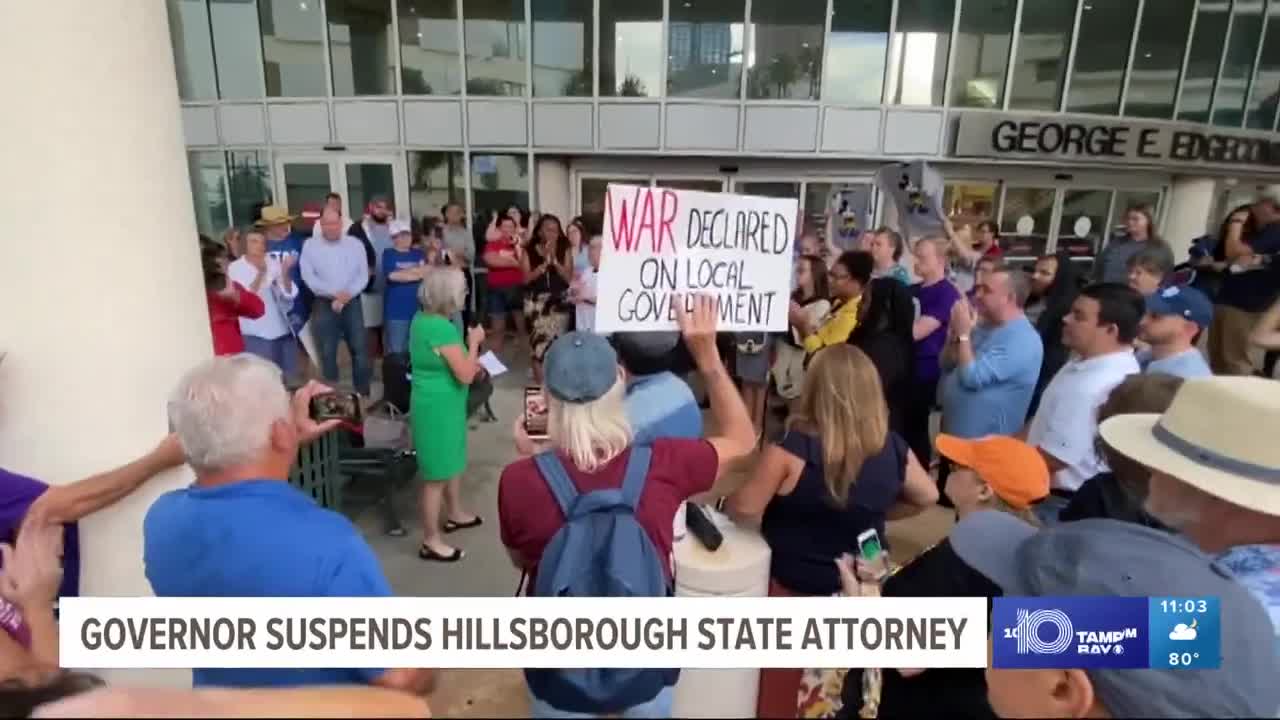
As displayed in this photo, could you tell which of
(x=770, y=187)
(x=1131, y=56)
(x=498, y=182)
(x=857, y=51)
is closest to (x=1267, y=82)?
(x=1131, y=56)

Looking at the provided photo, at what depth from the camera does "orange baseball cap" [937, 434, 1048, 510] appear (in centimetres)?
206

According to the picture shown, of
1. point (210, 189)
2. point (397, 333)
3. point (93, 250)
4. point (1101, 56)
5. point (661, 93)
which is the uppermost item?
point (1101, 56)

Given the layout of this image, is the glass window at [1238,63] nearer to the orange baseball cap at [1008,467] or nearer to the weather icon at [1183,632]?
the orange baseball cap at [1008,467]

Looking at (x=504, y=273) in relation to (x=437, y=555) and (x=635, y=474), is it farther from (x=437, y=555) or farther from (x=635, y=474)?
(x=635, y=474)

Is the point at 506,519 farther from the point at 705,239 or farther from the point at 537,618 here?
the point at 705,239

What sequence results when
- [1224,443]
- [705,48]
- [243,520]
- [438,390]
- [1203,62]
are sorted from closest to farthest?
[243,520] → [1224,443] → [438,390] → [705,48] → [1203,62]

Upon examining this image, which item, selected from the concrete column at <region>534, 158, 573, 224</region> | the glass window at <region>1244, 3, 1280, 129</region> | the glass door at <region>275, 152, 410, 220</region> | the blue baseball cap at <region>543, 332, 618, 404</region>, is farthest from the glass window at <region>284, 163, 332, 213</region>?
the glass window at <region>1244, 3, 1280, 129</region>

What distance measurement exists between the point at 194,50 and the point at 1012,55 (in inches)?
502

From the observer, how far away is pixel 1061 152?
11000mm

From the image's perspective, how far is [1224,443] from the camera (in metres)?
1.47

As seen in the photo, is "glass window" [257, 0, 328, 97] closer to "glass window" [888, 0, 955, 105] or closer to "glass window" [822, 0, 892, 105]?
"glass window" [822, 0, 892, 105]

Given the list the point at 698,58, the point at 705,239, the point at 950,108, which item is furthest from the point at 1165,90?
the point at 705,239

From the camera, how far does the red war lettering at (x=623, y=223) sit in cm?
223

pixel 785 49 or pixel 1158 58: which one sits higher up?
pixel 1158 58
